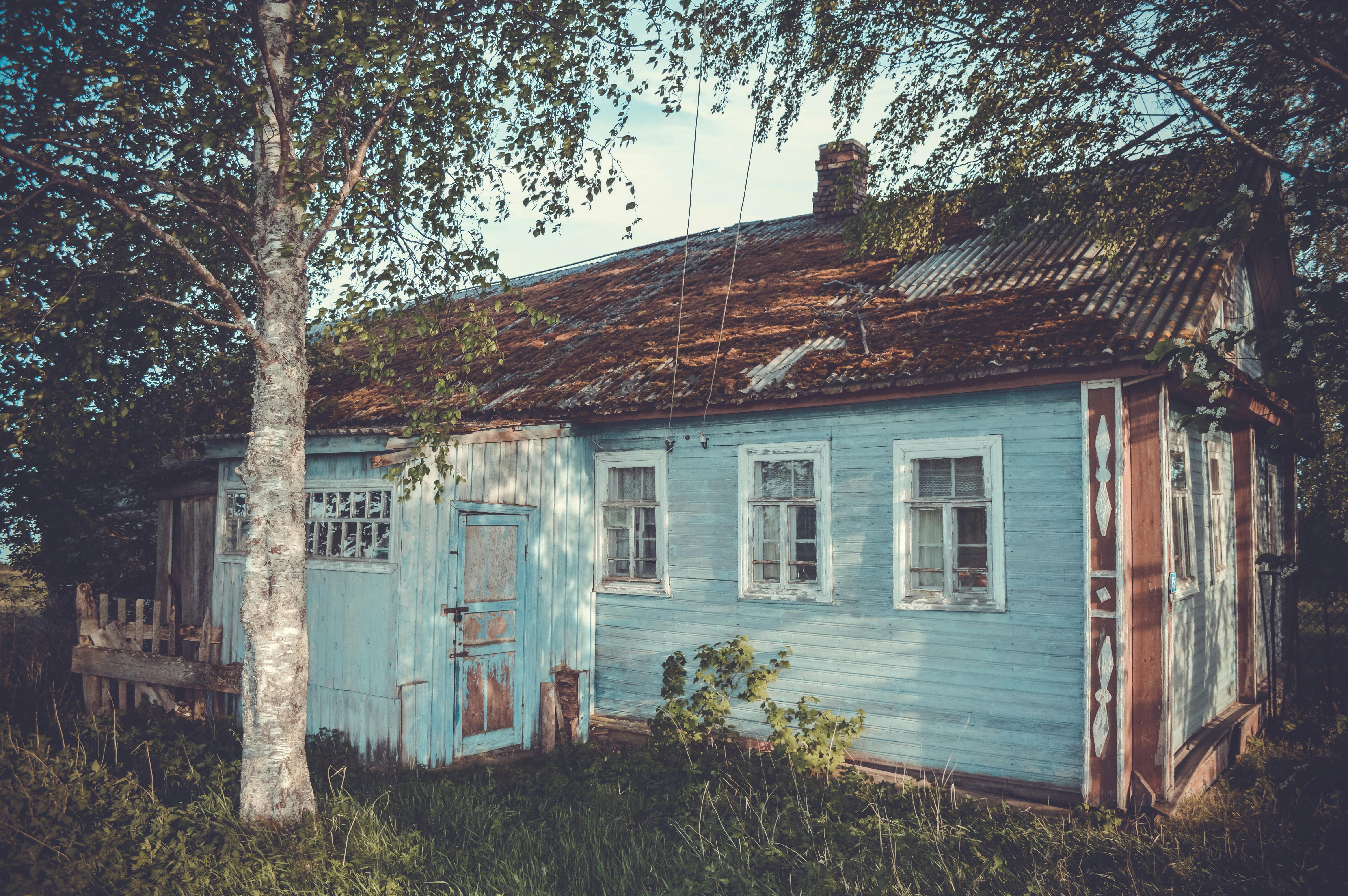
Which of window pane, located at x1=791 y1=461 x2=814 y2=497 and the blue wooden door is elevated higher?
window pane, located at x1=791 y1=461 x2=814 y2=497

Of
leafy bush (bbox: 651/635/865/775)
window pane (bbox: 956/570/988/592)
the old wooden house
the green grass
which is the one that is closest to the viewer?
the green grass

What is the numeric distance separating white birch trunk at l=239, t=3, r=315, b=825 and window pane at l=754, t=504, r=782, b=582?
14.0ft

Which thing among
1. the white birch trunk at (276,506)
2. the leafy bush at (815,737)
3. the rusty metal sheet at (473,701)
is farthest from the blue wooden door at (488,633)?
the leafy bush at (815,737)

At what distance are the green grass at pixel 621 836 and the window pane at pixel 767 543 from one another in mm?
1830

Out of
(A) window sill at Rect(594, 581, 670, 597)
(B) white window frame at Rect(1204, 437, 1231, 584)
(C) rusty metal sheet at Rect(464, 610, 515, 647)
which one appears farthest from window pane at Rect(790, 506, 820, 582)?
(B) white window frame at Rect(1204, 437, 1231, 584)

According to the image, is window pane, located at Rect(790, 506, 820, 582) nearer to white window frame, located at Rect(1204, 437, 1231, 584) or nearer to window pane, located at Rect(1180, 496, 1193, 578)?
window pane, located at Rect(1180, 496, 1193, 578)

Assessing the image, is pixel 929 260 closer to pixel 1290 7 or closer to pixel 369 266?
pixel 1290 7

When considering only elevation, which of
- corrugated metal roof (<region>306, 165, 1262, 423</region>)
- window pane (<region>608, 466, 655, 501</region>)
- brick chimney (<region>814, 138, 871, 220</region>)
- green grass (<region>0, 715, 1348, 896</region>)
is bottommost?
green grass (<region>0, 715, 1348, 896</region>)

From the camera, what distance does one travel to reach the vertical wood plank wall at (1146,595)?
253 inches

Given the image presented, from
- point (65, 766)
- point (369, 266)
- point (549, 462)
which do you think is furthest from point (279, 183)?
point (65, 766)

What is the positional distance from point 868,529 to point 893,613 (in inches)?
31.0

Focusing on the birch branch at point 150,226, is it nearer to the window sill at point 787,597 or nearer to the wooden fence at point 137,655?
the wooden fence at point 137,655

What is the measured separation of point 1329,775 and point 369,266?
Answer: 24.4ft

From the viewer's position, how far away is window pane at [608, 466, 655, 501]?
9469 millimetres
